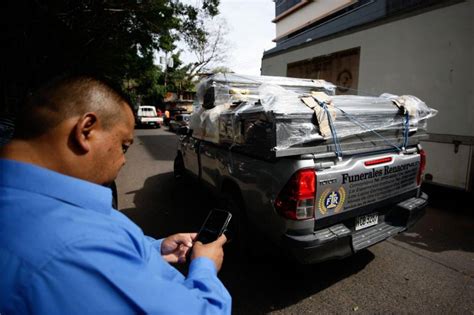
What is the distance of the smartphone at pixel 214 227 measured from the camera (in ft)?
5.26

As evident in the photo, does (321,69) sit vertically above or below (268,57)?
below

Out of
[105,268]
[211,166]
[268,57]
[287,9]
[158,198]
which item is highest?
[287,9]

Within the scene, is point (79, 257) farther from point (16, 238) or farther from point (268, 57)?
point (268, 57)

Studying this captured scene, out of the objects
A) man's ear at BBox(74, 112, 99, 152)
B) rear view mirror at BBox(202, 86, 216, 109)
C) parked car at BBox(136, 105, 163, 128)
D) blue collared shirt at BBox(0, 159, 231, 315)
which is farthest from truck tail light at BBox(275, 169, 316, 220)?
parked car at BBox(136, 105, 163, 128)

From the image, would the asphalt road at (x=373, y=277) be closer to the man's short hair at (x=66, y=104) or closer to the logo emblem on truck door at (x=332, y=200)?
the logo emblem on truck door at (x=332, y=200)

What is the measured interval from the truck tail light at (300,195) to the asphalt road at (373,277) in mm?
922

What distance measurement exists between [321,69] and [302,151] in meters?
5.72

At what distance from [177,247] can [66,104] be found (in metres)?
1.00

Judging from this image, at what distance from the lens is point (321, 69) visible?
733 cm

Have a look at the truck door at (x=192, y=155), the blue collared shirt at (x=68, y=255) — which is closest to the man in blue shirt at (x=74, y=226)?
the blue collared shirt at (x=68, y=255)

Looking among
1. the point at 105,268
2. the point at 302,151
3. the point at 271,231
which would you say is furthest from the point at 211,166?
the point at 105,268

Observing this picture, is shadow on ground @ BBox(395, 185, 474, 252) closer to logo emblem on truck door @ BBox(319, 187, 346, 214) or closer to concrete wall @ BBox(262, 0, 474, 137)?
concrete wall @ BBox(262, 0, 474, 137)

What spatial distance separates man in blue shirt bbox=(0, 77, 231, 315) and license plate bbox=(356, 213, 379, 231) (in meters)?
2.14

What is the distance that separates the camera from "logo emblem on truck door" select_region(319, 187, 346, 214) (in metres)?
2.45
